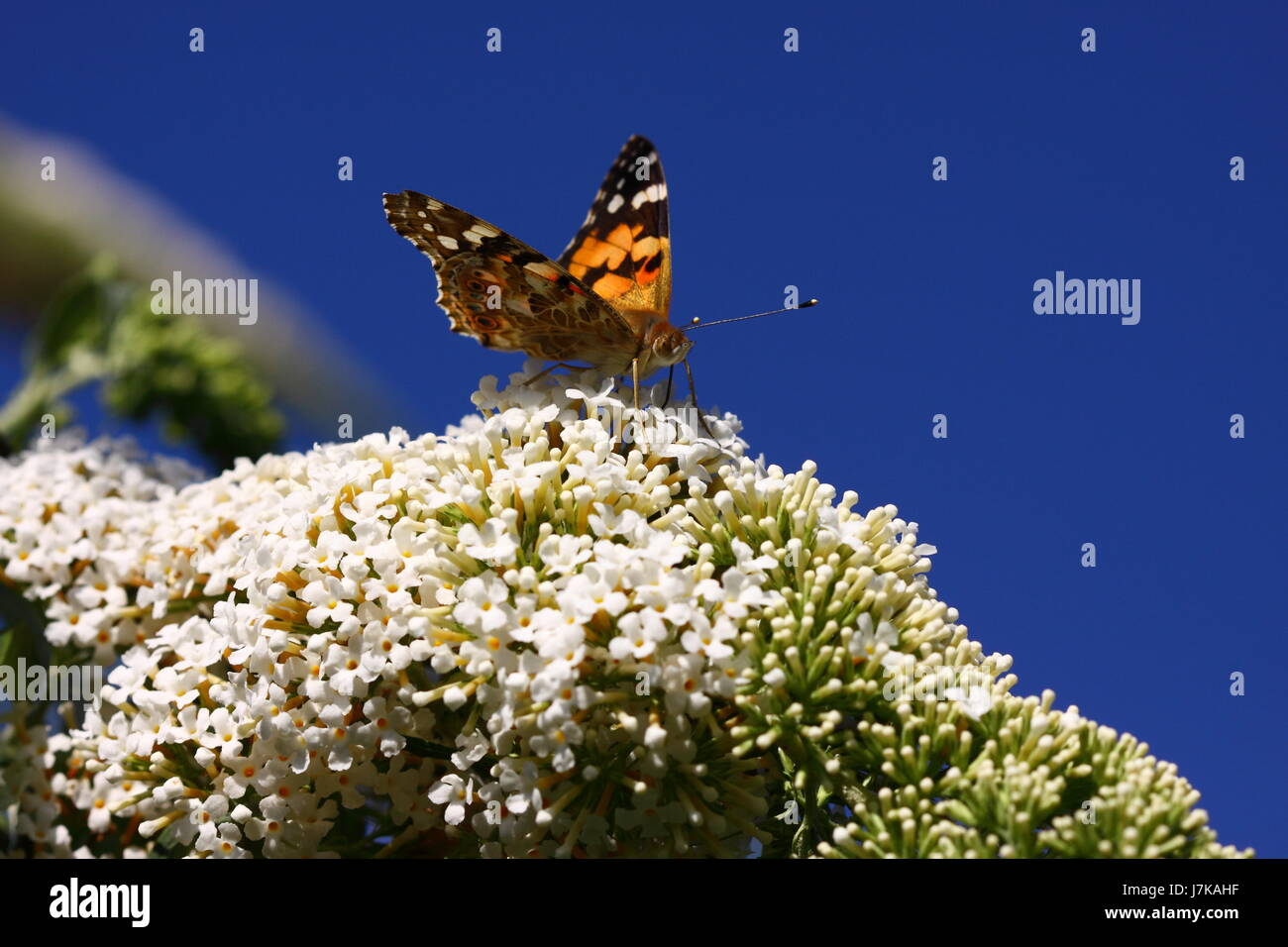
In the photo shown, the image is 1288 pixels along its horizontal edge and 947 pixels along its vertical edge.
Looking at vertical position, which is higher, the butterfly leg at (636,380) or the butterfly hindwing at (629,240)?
the butterfly hindwing at (629,240)

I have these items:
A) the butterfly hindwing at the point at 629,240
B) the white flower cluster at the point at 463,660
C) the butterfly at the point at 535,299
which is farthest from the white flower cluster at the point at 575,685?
the butterfly hindwing at the point at 629,240

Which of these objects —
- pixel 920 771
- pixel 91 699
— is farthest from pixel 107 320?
pixel 920 771

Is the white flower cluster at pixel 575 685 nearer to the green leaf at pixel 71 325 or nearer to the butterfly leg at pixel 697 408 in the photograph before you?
the butterfly leg at pixel 697 408

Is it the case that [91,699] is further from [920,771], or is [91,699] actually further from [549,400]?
[920,771]

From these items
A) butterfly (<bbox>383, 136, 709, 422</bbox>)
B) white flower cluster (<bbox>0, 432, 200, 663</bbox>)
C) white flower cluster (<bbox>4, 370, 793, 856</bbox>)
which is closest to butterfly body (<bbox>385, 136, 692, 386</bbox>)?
butterfly (<bbox>383, 136, 709, 422</bbox>)

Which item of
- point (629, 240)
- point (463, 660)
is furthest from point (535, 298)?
point (463, 660)
